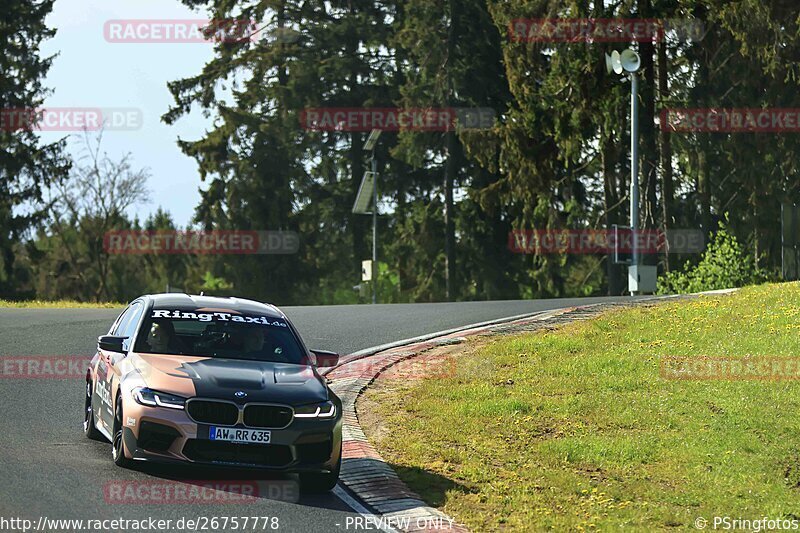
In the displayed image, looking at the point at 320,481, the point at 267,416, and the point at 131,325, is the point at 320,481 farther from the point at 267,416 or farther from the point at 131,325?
the point at 131,325

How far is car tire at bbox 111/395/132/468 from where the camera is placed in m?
10.6

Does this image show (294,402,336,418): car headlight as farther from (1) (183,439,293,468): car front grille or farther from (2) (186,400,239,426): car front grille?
→ (2) (186,400,239,426): car front grille

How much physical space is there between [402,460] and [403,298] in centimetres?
5112

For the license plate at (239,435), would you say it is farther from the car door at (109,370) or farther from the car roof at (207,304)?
the car roof at (207,304)

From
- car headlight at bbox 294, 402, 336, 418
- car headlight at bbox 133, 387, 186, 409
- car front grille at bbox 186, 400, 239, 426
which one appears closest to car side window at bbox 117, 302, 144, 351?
car headlight at bbox 133, 387, 186, 409

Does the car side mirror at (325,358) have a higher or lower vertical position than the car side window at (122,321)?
lower

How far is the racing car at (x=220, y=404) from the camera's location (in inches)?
401

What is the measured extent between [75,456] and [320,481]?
2412mm

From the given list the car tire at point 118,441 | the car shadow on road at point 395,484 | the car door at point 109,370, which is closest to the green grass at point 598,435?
the car shadow on road at point 395,484

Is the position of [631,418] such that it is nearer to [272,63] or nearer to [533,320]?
[533,320]

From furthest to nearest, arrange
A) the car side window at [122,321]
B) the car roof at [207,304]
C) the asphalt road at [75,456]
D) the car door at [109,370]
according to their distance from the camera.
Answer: the car side window at [122,321], the car roof at [207,304], the car door at [109,370], the asphalt road at [75,456]

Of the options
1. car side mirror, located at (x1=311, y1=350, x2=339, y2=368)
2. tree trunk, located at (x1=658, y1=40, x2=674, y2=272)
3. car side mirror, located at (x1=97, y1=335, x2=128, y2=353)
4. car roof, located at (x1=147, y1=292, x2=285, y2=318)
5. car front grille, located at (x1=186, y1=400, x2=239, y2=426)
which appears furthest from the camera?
tree trunk, located at (x1=658, y1=40, x2=674, y2=272)

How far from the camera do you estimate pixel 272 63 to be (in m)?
62.1

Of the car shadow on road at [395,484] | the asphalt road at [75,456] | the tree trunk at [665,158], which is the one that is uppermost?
the tree trunk at [665,158]
